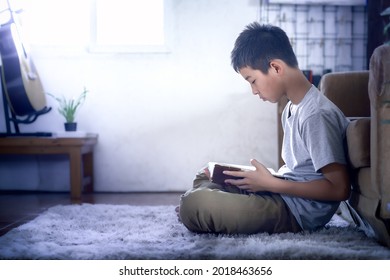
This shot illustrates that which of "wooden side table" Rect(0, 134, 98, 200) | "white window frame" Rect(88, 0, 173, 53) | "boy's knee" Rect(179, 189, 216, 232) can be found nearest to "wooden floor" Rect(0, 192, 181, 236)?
"wooden side table" Rect(0, 134, 98, 200)

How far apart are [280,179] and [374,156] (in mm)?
245

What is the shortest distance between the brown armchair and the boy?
0.05 m

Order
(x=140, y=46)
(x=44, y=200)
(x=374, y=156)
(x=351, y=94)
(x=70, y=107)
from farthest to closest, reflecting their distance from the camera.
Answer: (x=140, y=46)
(x=70, y=107)
(x=44, y=200)
(x=351, y=94)
(x=374, y=156)

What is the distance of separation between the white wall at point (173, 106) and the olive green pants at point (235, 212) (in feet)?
4.84

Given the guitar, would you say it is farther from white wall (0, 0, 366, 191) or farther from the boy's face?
the boy's face

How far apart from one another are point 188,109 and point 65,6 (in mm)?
978

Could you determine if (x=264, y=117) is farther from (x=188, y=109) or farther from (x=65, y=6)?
(x=65, y=6)

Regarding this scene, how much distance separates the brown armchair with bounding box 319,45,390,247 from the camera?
3.52ft

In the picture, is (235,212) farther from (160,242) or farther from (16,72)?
(16,72)

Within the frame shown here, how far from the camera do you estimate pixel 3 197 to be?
251 centimetres

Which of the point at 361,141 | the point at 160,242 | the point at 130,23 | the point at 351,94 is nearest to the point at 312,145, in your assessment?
the point at 361,141

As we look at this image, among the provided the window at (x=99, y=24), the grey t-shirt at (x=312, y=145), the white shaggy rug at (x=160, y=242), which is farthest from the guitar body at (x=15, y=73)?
the grey t-shirt at (x=312, y=145)

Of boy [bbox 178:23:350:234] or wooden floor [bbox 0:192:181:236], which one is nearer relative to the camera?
boy [bbox 178:23:350:234]

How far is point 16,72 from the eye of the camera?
2.41 m
